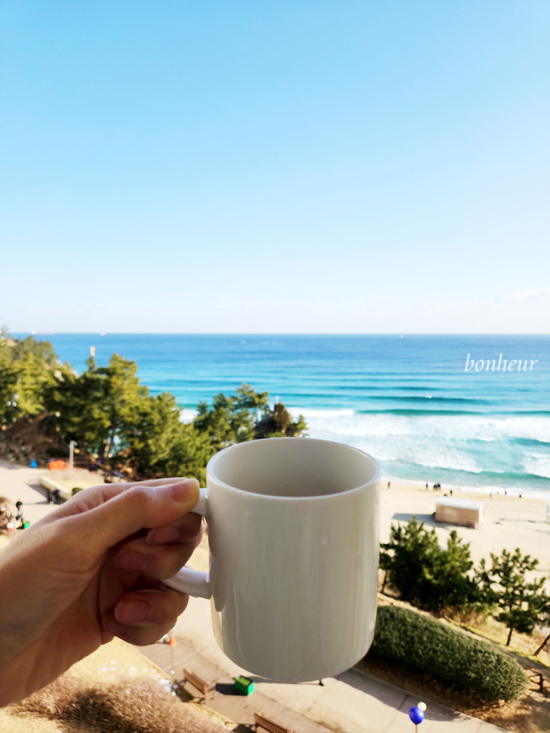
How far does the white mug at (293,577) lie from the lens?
33.4 inches

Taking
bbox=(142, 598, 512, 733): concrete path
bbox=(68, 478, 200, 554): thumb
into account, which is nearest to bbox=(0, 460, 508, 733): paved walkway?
bbox=(142, 598, 512, 733): concrete path

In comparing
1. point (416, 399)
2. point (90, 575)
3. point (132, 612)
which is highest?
point (90, 575)

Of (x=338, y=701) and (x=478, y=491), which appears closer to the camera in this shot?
(x=338, y=701)

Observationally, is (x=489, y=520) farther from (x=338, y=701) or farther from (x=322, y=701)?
(x=322, y=701)

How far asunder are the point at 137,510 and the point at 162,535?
0.59 feet

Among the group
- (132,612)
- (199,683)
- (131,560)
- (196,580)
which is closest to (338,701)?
(199,683)

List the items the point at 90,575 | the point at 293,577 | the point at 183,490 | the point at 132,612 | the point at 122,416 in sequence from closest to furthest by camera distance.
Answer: the point at 293,577
the point at 183,490
the point at 90,575
the point at 132,612
the point at 122,416

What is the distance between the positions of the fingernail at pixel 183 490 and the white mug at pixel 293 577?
5 cm

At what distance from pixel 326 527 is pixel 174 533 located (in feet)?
1.73

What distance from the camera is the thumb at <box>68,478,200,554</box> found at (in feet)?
3.37

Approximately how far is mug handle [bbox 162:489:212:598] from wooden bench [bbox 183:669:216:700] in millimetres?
5929

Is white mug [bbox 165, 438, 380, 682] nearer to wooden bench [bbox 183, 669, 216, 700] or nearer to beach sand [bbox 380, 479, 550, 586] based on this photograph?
wooden bench [bbox 183, 669, 216, 700]

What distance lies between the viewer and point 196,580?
1.05 m

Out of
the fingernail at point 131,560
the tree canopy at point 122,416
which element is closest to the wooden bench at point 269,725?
the fingernail at point 131,560
